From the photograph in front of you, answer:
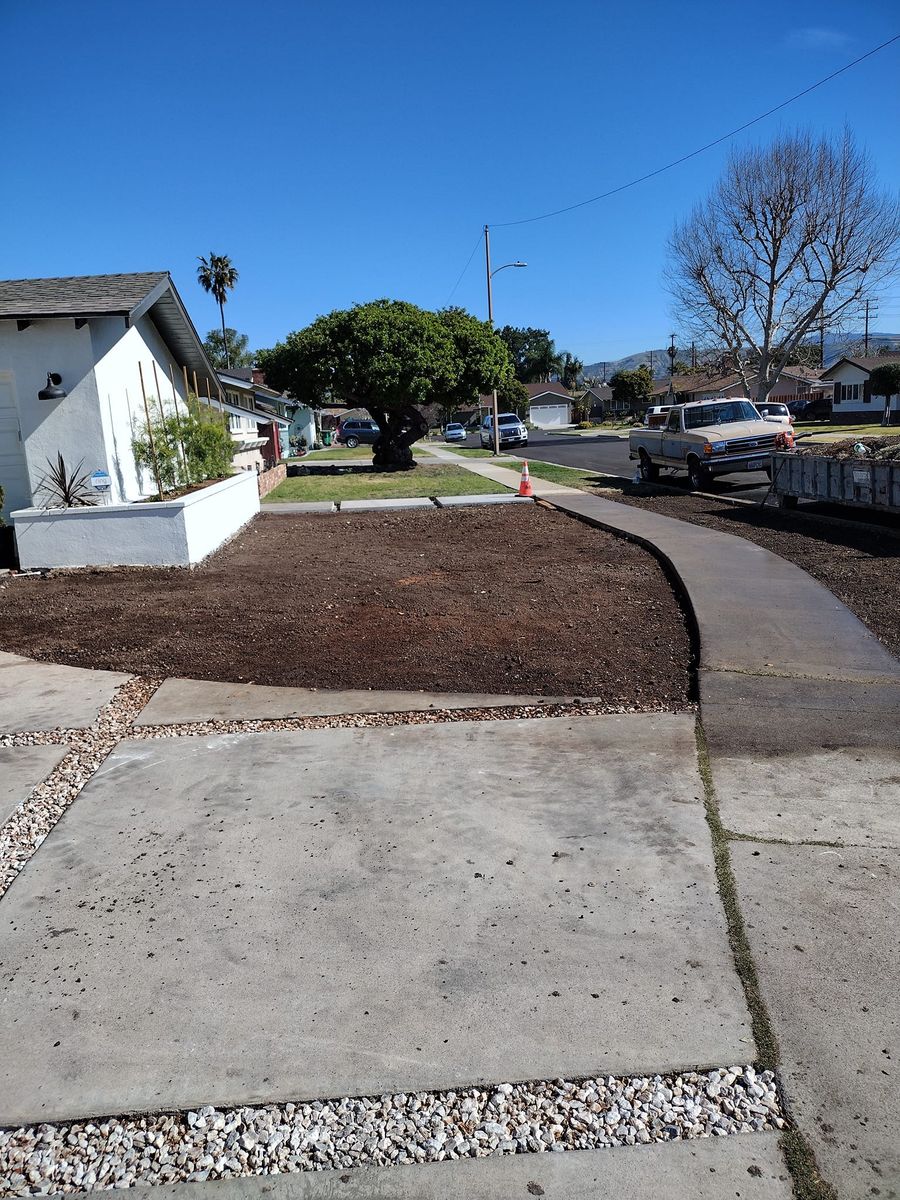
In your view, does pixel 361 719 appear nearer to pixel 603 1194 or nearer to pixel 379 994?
pixel 379 994

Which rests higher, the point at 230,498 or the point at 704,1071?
the point at 230,498

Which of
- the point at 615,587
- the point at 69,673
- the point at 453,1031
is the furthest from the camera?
the point at 615,587

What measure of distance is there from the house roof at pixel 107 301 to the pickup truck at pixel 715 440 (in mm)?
10823

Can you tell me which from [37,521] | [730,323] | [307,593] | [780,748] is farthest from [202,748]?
Result: [730,323]

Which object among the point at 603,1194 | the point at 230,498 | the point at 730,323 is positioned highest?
the point at 730,323

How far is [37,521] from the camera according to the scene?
12.0 meters

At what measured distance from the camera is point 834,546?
1214cm

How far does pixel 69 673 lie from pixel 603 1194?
6313mm

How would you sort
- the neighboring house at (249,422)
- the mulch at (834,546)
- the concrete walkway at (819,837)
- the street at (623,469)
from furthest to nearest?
the neighboring house at (249,422), the street at (623,469), the mulch at (834,546), the concrete walkway at (819,837)

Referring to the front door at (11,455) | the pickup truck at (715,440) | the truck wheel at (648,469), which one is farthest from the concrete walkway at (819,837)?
the truck wheel at (648,469)

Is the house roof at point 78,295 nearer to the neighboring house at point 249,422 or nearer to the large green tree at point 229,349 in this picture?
the neighboring house at point 249,422

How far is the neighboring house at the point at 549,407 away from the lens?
11288 cm

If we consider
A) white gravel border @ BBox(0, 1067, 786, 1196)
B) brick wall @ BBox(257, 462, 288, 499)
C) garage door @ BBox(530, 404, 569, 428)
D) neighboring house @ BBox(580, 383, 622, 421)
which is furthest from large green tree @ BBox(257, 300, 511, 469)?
garage door @ BBox(530, 404, 569, 428)

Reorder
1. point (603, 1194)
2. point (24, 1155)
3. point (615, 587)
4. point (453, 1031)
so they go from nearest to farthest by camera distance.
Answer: point (603, 1194)
point (24, 1155)
point (453, 1031)
point (615, 587)
